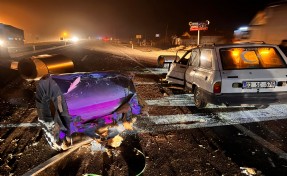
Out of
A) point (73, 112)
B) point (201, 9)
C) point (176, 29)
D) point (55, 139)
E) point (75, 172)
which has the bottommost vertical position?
point (75, 172)

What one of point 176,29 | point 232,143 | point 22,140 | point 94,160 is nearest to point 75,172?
point 94,160

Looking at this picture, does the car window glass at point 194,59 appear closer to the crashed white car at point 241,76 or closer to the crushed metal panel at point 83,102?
the crashed white car at point 241,76

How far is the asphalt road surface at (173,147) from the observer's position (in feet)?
12.5

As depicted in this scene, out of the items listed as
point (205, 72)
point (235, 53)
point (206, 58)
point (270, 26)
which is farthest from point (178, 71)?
point (270, 26)

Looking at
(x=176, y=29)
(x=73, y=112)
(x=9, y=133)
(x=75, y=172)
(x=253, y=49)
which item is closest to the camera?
(x=75, y=172)

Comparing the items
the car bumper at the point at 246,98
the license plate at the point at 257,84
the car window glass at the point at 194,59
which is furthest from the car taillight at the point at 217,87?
the car window glass at the point at 194,59

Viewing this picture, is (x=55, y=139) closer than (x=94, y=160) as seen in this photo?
No

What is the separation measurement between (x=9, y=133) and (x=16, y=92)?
441 cm

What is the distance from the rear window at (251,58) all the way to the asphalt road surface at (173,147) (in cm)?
122

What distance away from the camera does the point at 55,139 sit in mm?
4336

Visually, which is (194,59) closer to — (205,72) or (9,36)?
(205,72)

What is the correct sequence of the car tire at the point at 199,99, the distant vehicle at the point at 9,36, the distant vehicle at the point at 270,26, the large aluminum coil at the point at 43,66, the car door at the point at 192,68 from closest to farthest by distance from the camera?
the car tire at the point at 199,99 → the car door at the point at 192,68 → the large aluminum coil at the point at 43,66 → the distant vehicle at the point at 270,26 → the distant vehicle at the point at 9,36

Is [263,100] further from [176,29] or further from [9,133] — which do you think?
[176,29]

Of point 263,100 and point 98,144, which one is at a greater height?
point 263,100
